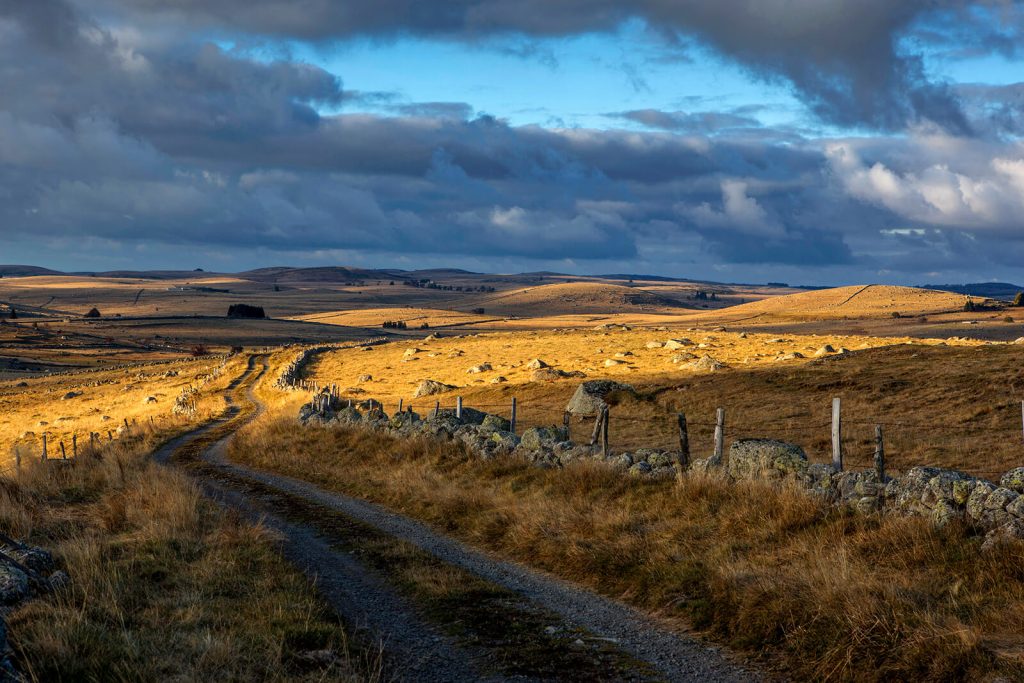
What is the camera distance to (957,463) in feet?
69.4

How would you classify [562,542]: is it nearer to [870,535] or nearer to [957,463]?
[870,535]

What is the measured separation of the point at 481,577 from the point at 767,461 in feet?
20.4

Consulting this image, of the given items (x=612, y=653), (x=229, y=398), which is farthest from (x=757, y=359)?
(x=612, y=653)

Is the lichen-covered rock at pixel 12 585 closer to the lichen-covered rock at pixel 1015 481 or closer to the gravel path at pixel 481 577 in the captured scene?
the gravel path at pixel 481 577

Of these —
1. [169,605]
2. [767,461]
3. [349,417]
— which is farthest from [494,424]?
[169,605]

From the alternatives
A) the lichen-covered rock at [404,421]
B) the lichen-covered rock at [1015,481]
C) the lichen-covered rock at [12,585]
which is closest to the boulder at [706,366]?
the lichen-covered rock at [404,421]

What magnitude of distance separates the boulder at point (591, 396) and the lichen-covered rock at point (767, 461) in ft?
70.4

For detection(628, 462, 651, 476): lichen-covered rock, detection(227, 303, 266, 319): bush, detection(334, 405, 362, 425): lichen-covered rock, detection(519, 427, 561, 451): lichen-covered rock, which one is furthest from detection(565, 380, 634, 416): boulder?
detection(227, 303, 266, 319): bush

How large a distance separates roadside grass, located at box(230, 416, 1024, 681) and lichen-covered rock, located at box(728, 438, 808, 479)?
90 cm

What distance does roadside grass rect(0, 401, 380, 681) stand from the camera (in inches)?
323

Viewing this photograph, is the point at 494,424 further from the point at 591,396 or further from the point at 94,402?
the point at 94,402

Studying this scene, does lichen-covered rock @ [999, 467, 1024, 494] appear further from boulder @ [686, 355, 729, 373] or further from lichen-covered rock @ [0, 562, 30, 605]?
boulder @ [686, 355, 729, 373]

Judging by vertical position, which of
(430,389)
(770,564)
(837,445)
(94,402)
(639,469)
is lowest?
(94,402)

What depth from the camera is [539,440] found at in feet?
68.4
